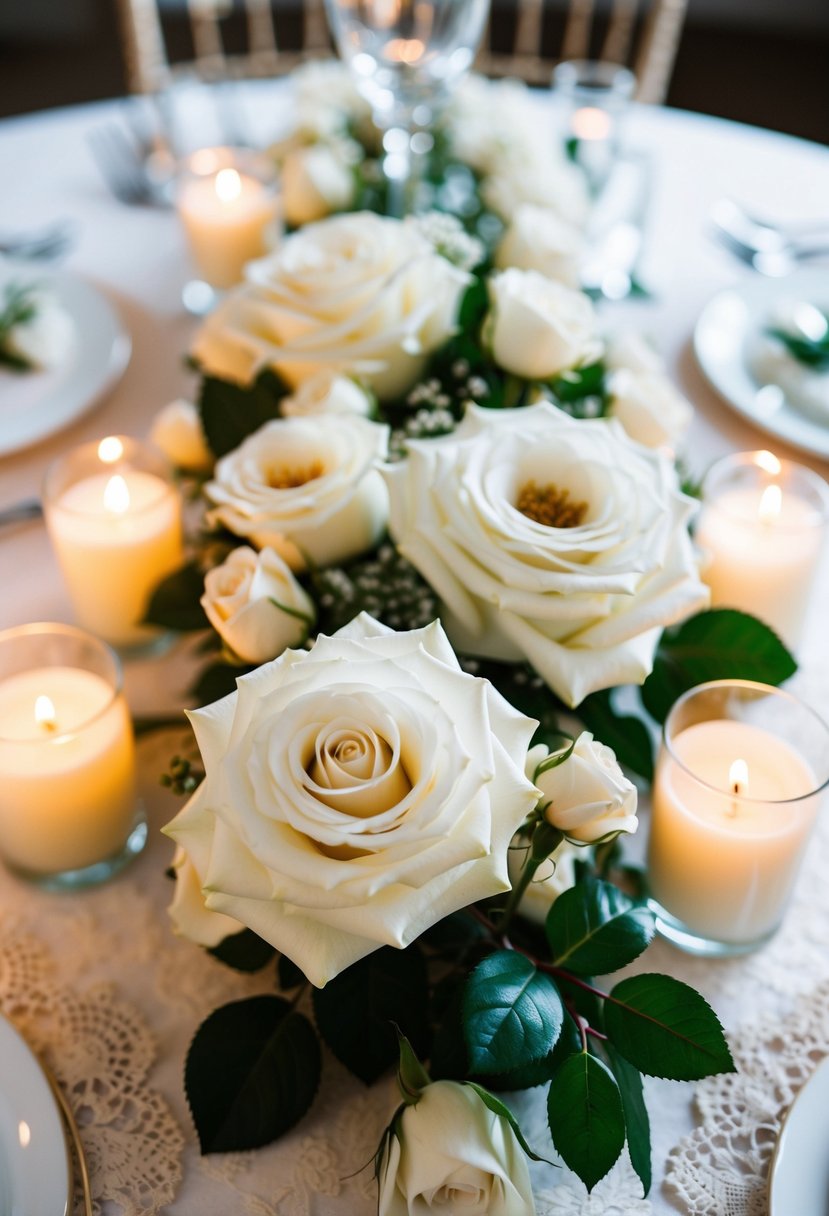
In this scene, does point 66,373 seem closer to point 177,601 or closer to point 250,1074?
point 177,601

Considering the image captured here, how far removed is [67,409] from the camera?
3.84 ft

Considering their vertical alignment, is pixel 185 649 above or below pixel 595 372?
below

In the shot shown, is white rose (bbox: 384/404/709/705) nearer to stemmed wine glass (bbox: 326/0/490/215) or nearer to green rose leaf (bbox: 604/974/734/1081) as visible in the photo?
green rose leaf (bbox: 604/974/734/1081)

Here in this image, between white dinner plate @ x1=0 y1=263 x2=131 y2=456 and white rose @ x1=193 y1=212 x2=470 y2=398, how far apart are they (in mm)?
292

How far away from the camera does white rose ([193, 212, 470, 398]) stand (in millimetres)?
887

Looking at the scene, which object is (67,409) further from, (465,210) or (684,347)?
(684,347)

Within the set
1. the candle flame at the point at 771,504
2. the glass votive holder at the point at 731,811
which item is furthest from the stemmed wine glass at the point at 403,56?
the glass votive holder at the point at 731,811

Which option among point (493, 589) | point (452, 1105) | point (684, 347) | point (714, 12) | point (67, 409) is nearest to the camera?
point (452, 1105)

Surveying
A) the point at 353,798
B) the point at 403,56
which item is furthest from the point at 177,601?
the point at 403,56

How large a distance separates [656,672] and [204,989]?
0.40m

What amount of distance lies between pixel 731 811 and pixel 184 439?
1.87 ft

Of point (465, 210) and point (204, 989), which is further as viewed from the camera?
point (465, 210)

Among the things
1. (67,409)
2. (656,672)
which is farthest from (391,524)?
(67,409)

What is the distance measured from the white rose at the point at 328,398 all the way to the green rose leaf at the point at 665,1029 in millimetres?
459
